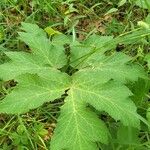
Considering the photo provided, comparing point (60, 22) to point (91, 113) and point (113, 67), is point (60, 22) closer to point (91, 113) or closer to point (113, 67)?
point (113, 67)

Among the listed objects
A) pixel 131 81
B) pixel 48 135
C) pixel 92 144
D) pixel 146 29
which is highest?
pixel 146 29

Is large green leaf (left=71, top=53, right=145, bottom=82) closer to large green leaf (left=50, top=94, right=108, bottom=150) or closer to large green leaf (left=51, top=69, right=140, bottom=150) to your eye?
large green leaf (left=51, top=69, right=140, bottom=150)

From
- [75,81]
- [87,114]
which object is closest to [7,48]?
[75,81]

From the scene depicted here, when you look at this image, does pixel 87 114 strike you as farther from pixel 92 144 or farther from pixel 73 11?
pixel 73 11

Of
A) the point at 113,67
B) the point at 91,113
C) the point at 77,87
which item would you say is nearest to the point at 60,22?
the point at 113,67

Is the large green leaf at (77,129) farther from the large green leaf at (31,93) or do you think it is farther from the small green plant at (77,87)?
the large green leaf at (31,93)

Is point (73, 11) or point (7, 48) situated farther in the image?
point (73, 11)

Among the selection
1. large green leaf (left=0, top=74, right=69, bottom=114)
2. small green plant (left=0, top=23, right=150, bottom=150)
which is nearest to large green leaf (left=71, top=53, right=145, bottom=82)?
small green plant (left=0, top=23, right=150, bottom=150)

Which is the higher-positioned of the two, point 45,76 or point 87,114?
point 45,76
